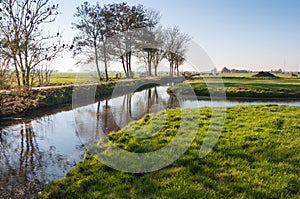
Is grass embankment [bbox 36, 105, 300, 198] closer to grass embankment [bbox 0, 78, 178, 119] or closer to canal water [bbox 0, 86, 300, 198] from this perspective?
canal water [bbox 0, 86, 300, 198]

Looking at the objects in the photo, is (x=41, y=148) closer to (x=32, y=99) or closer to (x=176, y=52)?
(x=32, y=99)

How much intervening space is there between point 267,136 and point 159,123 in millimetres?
3417

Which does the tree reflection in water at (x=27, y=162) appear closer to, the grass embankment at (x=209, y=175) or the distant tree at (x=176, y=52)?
the grass embankment at (x=209, y=175)

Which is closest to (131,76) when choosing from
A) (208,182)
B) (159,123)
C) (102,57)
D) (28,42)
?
(102,57)

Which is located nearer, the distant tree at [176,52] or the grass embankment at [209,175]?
the grass embankment at [209,175]

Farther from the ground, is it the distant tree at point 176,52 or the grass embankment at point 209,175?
the distant tree at point 176,52

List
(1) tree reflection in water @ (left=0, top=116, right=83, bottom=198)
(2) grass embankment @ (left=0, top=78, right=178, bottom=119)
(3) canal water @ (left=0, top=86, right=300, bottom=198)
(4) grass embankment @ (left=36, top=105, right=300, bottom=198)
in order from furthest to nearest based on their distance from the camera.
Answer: (2) grass embankment @ (left=0, top=78, right=178, bottom=119)
(3) canal water @ (left=0, top=86, right=300, bottom=198)
(1) tree reflection in water @ (left=0, top=116, right=83, bottom=198)
(4) grass embankment @ (left=36, top=105, right=300, bottom=198)

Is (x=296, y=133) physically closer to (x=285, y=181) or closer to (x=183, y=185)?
(x=285, y=181)

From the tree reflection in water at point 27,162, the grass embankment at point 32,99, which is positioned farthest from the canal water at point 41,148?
the grass embankment at point 32,99

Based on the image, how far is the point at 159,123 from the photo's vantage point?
812 cm

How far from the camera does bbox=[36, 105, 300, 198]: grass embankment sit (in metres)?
3.67

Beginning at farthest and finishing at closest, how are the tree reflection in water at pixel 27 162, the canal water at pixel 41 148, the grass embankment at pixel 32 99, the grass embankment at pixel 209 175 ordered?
the grass embankment at pixel 32 99
the canal water at pixel 41 148
the tree reflection in water at pixel 27 162
the grass embankment at pixel 209 175

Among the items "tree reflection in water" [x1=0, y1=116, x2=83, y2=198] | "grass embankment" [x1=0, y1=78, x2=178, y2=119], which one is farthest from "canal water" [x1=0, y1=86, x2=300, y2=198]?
"grass embankment" [x1=0, y1=78, x2=178, y2=119]

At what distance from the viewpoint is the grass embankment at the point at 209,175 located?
3.67 m
